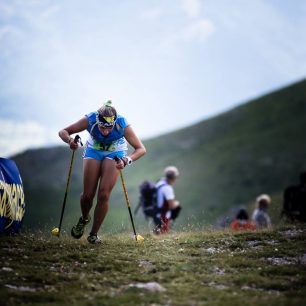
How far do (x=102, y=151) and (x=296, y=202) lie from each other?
26.1 feet

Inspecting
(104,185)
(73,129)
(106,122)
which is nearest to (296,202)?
(104,185)

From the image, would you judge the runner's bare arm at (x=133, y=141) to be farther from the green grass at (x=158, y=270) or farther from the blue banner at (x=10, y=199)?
the blue banner at (x=10, y=199)

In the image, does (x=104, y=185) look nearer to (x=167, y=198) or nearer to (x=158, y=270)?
(x=158, y=270)

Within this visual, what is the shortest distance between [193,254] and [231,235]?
225 centimetres

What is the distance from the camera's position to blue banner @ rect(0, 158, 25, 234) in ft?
Answer: 38.9

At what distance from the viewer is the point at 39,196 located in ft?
433

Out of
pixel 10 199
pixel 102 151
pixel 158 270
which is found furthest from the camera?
pixel 10 199

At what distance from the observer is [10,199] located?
39.5ft

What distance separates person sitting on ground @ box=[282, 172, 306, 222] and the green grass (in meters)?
4.03

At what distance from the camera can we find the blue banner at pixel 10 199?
1185 cm

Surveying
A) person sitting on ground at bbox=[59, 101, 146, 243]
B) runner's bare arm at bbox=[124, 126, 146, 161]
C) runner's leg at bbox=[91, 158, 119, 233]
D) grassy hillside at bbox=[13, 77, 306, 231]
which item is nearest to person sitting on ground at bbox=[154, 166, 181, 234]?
runner's bare arm at bbox=[124, 126, 146, 161]

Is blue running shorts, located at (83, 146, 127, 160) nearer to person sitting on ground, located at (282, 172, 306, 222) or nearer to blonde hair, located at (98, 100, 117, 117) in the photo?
blonde hair, located at (98, 100, 117, 117)

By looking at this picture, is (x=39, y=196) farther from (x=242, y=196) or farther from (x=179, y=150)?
(x=242, y=196)

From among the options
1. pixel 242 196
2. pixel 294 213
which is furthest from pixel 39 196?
pixel 294 213
